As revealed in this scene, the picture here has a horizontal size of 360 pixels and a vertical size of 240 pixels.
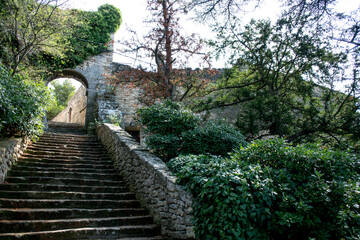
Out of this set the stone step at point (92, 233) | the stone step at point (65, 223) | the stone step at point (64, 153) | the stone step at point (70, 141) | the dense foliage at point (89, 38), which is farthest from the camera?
the dense foliage at point (89, 38)

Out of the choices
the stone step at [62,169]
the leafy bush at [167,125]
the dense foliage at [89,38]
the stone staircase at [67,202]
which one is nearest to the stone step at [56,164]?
the stone staircase at [67,202]

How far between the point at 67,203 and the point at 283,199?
3.51 m

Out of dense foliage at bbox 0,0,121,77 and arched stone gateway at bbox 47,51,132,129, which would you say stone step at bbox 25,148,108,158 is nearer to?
dense foliage at bbox 0,0,121,77

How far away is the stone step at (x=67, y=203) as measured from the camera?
12.9 ft

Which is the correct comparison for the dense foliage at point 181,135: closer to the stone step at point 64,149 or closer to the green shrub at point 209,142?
the green shrub at point 209,142

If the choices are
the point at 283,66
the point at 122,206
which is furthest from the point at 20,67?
the point at 283,66

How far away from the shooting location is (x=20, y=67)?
796cm

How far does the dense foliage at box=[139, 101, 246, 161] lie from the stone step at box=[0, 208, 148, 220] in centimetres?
150

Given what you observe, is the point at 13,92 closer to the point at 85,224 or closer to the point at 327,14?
the point at 85,224

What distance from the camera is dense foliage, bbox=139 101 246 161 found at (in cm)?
532

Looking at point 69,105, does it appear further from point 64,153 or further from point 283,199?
point 283,199

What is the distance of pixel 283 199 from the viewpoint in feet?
9.75

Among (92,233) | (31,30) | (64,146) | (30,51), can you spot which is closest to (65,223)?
(92,233)

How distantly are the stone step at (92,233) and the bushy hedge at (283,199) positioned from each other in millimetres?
1108
